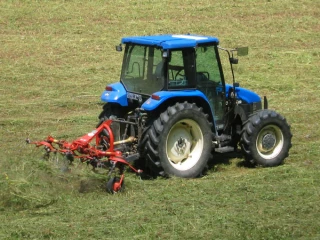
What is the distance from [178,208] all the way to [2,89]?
815 cm

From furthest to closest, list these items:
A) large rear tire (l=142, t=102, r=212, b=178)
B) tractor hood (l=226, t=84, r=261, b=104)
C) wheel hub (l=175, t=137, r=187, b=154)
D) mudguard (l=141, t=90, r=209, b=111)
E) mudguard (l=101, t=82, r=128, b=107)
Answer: tractor hood (l=226, t=84, r=261, b=104)
mudguard (l=101, t=82, r=128, b=107)
wheel hub (l=175, t=137, r=187, b=154)
large rear tire (l=142, t=102, r=212, b=178)
mudguard (l=141, t=90, r=209, b=111)

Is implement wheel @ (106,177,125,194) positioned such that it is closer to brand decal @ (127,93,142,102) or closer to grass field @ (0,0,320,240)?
grass field @ (0,0,320,240)

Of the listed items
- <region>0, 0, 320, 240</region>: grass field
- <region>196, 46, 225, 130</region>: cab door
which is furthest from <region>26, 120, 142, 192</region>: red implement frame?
<region>196, 46, 225, 130</region>: cab door

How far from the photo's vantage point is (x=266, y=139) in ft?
35.3

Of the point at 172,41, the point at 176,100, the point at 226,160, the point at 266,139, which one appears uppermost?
the point at 172,41

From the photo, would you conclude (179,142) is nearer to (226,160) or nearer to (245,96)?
(226,160)

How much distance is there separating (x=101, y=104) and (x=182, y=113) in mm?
5075

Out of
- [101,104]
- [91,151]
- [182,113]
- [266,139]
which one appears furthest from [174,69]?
[101,104]

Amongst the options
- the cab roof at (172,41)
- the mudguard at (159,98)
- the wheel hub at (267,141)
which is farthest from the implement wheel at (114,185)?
the wheel hub at (267,141)

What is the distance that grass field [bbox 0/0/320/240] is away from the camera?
314 inches

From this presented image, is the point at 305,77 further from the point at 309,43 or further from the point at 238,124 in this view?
the point at 238,124

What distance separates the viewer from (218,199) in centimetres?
894

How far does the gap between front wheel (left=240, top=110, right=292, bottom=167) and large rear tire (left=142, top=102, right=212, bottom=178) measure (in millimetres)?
675

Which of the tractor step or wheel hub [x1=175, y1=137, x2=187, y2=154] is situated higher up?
wheel hub [x1=175, y1=137, x2=187, y2=154]
